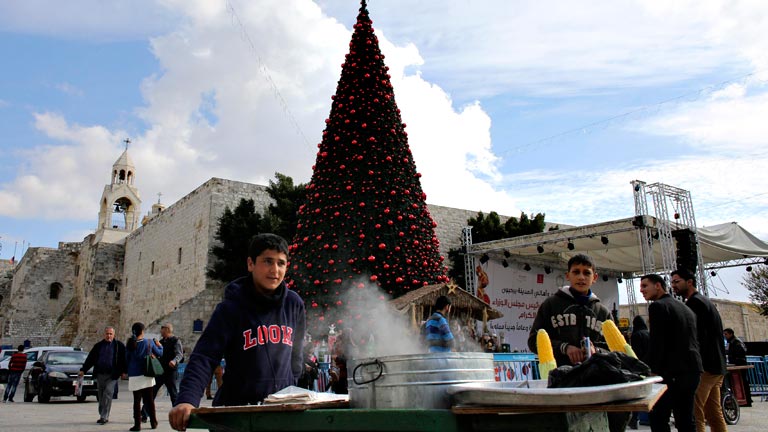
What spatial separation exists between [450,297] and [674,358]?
6362 millimetres

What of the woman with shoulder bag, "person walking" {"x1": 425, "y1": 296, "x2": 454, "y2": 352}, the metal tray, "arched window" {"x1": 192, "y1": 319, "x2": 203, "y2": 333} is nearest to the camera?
the metal tray

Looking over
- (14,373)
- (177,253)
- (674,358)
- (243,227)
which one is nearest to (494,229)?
(243,227)

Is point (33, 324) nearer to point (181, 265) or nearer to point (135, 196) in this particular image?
point (135, 196)

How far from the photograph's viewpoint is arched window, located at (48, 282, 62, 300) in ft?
112

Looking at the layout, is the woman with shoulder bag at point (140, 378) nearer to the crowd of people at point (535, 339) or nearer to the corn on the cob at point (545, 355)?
the crowd of people at point (535, 339)

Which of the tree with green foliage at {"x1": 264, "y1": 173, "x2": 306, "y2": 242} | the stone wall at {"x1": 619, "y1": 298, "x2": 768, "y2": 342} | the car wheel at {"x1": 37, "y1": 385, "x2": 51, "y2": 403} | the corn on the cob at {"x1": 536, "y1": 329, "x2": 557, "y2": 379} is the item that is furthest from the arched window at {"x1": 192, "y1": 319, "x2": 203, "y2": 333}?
the stone wall at {"x1": 619, "y1": 298, "x2": 768, "y2": 342}

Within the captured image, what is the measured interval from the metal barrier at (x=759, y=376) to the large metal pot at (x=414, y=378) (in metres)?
13.2

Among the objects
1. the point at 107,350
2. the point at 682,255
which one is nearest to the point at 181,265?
the point at 107,350

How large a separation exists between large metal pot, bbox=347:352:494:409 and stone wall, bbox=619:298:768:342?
33.7 metres

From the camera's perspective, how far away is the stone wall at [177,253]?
790 inches

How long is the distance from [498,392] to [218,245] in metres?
19.3

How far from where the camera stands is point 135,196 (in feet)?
126

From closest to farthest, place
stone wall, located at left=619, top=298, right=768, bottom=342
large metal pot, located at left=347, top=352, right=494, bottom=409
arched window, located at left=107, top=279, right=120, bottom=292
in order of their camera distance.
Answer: large metal pot, located at left=347, top=352, right=494, bottom=409 → arched window, located at left=107, top=279, right=120, bottom=292 → stone wall, located at left=619, top=298, right=768, bottom=342

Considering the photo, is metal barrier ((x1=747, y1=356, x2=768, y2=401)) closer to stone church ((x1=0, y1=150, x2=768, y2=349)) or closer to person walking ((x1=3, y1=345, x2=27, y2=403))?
stone church ((x1=0, y1=150, x2=768, y2=349))
